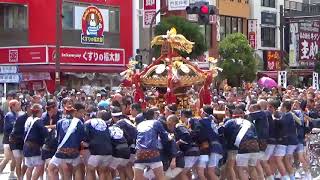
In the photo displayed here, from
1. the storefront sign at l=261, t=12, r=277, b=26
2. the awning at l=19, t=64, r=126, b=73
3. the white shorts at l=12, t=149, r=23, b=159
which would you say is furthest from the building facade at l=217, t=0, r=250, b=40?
the white shorts at l=12, t=149, r=23, b=159

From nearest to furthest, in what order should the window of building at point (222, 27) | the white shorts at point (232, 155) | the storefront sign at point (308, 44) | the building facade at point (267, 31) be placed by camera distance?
the white shorts at point (232, 155) → the window of building at point (222, 27) → the building facade at point (267, 31) → the storefront sign at point (308, 44)

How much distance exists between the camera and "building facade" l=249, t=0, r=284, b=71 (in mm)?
58906

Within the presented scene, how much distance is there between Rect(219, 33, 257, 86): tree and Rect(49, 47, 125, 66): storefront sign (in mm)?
8267

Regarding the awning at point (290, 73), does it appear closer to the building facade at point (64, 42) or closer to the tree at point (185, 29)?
the tree at point (185, 29)

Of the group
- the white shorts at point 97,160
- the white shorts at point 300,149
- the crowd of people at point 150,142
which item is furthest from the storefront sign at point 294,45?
the white shorts at point 97,160

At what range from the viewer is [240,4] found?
5788cm

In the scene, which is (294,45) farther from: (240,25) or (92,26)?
(92,26)

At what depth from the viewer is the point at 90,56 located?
39.9m

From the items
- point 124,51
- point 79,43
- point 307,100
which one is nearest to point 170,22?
point 124,51

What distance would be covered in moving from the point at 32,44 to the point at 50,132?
2537 cm

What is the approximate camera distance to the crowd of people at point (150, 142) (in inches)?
520

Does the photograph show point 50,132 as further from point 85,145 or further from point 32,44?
point 32,44

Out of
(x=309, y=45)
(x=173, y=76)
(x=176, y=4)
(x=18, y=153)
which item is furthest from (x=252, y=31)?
(x=18, y=153)

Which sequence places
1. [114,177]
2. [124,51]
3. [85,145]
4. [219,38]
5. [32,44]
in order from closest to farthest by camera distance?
1. [85,145]
2. [114,177]
3. [32,44]
4. [124,51]
5. [219,38]
